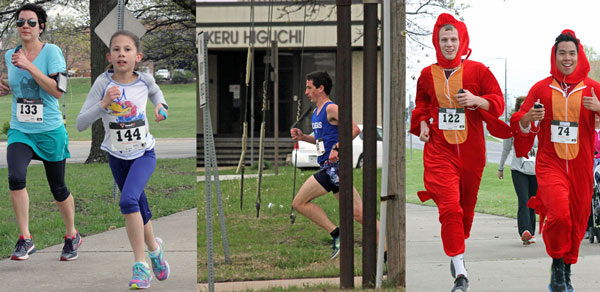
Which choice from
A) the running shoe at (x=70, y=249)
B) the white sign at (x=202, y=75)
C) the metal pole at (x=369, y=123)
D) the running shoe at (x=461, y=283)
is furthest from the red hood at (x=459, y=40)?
the running shoe at (x=70, y=249)

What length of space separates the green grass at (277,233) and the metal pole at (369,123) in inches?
6.3

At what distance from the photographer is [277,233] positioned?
6184 millimetres

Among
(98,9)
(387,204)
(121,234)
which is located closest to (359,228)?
(387,204)

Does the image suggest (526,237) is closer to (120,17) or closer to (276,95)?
(276,95)

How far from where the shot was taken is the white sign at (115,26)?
238 inches

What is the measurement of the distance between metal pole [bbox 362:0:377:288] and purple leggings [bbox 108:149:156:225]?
1292mm

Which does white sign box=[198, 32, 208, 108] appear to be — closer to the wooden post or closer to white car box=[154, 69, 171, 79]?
white car box=[154, 69, 171, 79]

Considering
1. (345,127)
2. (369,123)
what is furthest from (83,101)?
(369,123)

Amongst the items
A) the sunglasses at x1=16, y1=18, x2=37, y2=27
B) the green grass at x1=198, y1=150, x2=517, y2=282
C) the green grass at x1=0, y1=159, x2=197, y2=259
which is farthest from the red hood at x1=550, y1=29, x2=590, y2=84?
the sunglasses at x1=16, y1=18, x2=37, y2=27

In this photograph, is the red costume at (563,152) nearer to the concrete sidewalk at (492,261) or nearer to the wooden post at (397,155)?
the concrete sidewalk at (492,261)

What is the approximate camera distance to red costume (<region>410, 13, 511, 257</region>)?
18.9ft

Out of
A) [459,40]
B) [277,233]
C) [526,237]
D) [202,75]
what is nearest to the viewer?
→ [202,75]

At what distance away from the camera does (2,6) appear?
22.5ft

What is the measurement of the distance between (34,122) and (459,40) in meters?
2.79
